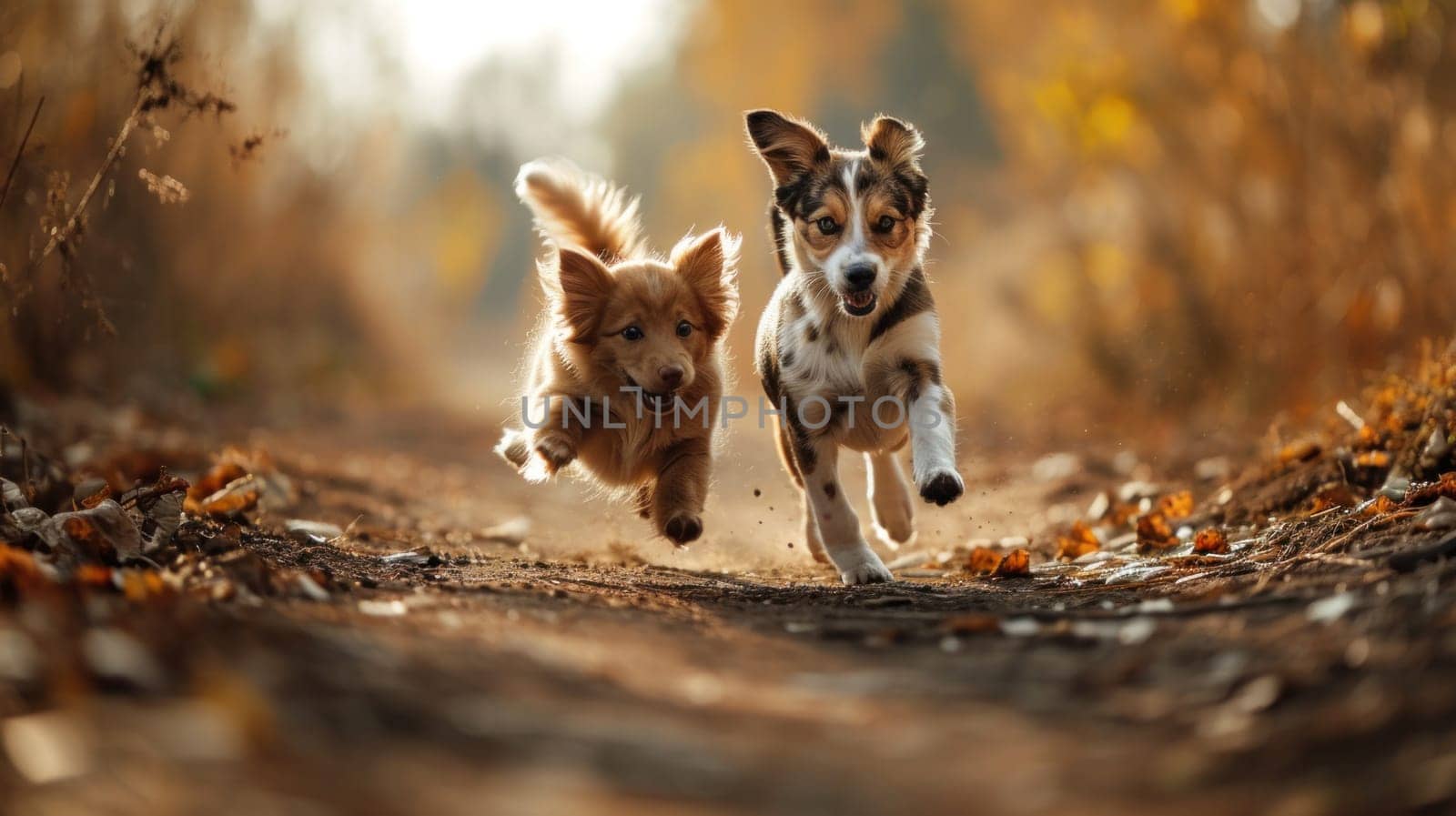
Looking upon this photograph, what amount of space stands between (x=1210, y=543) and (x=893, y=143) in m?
2.26

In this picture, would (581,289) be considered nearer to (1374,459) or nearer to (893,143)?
(893,143)

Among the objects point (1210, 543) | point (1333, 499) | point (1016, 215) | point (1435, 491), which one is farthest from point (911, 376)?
point (1016, 215)

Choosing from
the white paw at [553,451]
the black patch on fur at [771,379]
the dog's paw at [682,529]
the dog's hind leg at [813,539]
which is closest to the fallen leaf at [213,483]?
the white paw at [553,451]

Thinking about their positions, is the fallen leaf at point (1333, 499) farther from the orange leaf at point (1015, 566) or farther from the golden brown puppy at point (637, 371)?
the golden brown puppy at point (637, 371)

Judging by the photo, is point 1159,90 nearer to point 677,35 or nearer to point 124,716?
point 124,716

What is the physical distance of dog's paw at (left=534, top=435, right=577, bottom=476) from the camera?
5230 millimetres

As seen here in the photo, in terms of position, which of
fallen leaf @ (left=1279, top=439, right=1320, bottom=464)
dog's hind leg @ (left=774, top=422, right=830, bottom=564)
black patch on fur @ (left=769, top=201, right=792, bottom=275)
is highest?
black patch on fur @ (left=769, top=201, right=792, bottom=275)

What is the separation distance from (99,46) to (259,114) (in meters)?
5.24

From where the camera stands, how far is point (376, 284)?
16.0 meters

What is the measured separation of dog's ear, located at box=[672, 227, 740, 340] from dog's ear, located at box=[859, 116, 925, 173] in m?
0.79

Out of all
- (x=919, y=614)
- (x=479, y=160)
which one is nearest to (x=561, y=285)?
(x=919, y=614)

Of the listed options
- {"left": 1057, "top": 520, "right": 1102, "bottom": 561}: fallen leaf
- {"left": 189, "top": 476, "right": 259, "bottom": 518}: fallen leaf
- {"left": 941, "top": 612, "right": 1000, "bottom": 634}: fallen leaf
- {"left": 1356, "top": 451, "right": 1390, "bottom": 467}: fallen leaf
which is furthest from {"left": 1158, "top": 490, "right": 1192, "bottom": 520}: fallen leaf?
{"left": 189, "top": 476, "right": 259, "bottom": 518}: fallen leaf

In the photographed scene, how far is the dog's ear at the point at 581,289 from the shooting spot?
5.48 metres

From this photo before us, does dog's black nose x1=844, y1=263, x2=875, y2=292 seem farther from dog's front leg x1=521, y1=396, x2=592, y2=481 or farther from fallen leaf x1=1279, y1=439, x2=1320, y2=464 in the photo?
fallen leaf x1=1279, y1=439, x2=1320, y2=464
